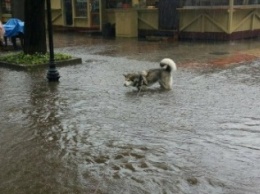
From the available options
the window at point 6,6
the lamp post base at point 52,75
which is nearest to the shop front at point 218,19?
the lamp post base at point 52,75

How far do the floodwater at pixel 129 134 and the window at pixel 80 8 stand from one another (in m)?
11.8

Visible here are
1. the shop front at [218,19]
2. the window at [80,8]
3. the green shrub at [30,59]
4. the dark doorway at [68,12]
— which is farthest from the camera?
the dark doorway at [68,12]

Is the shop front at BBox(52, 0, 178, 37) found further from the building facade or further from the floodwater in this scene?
the floodwater

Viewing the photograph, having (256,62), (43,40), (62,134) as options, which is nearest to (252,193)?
(62,134)

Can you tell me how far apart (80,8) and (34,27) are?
1010 cm

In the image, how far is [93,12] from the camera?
21797mm

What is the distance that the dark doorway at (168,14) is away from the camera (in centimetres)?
1780

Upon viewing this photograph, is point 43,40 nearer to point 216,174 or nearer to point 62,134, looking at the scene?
point 62,134

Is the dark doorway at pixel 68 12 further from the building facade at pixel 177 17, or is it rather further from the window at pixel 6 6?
the window at pixel 6 6

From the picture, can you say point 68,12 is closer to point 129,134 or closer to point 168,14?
point 168,14

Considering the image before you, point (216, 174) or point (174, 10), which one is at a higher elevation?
point (174, 10)

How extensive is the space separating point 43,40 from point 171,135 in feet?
26.2

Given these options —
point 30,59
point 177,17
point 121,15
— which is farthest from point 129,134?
point 121,15

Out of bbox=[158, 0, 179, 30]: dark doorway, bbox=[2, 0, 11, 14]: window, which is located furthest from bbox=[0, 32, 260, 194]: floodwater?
bbox=[2, 0, 11, 14]: window
